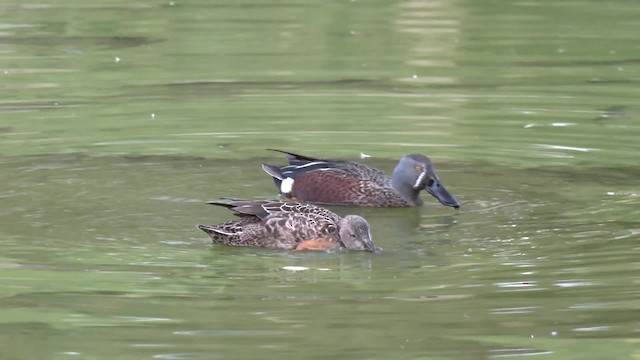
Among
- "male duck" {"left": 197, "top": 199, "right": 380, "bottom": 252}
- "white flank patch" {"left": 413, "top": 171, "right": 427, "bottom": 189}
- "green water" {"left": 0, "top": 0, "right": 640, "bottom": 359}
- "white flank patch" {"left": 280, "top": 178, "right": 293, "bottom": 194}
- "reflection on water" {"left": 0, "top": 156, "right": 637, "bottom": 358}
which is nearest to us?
"reflection on water" {"left": 0, "top": 156, "right": 637, "bottom": 358}

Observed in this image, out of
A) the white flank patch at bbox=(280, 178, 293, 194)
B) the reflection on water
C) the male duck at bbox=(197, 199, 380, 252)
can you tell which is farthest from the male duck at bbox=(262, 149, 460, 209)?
the male duck at bbox=(197, 199, 380, 252)

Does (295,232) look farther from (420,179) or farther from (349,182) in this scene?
(349,182)

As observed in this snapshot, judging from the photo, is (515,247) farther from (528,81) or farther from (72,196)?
(528,81)

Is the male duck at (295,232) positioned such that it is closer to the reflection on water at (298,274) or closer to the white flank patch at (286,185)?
the reflection on water at (298,274)

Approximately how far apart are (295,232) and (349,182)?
2.05m

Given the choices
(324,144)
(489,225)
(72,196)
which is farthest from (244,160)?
(489,225)

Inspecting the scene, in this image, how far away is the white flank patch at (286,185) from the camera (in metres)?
11.7

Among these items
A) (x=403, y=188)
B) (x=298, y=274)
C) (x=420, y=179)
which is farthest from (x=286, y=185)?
(x=298, y=274)

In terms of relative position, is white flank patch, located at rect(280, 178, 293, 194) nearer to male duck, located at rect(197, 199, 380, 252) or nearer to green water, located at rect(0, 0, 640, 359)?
green water, located at rect(0, 0, 640, 359)

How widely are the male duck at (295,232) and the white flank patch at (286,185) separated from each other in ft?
5.65

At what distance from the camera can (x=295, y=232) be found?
32.0 feet

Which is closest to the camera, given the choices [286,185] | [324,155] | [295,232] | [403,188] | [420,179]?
[295,232]

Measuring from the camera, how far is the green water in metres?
7.91

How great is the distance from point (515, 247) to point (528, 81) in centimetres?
642
